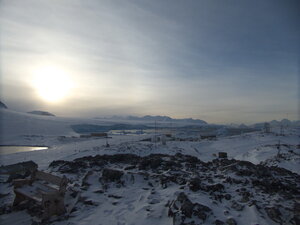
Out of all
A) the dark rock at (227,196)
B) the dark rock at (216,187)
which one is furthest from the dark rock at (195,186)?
the dark rock at (227,196)

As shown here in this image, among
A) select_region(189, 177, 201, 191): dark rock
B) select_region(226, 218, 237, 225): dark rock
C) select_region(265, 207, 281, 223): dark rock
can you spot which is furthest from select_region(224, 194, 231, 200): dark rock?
select_region(226, 218, 237, 225): dark rock

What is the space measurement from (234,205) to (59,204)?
4423 mm

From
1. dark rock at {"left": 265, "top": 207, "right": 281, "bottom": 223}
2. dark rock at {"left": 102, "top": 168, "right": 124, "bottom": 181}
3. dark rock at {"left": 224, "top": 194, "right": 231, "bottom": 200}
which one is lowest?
dark rock at {"left": 102, "top": 168, "right": 124, "bottom": 181}

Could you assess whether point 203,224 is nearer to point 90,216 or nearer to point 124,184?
point 90,216

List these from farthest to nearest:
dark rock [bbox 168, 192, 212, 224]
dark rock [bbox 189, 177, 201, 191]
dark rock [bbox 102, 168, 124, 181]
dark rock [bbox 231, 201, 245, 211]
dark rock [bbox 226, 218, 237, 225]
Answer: dark rock [bbox 102, 168, 124, 181] → dark rock [bbox 189, 177, 201, 191] → dark rock [bbox 231, 201, 245, 211] → dark rock [bbox 168, 192, 212, 224] → dark rock [bbox 226, 218, 237, 225]

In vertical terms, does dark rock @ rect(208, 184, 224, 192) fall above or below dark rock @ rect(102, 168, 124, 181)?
above

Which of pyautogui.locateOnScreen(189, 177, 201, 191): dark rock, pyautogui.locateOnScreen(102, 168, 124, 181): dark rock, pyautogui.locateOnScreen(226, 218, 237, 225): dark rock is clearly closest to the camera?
pyautogui.locateOnScreen(226, 218, 237, 225): dark rock

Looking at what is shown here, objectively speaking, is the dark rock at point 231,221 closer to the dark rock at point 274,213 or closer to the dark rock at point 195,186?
the dark rock at point 274,213

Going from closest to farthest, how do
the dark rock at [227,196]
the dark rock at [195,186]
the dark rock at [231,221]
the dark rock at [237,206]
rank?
the dark rock at [231,221]
the dark rock at [237,206]
the dark rock at [227,196]
the dark rock at [195,186]

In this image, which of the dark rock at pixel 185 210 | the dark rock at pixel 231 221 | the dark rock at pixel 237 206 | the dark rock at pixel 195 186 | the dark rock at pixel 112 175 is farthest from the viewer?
the dark rock at pixel 112 175

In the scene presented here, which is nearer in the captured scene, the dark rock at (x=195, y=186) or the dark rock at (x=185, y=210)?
the dark rock at (x=185, y=210)

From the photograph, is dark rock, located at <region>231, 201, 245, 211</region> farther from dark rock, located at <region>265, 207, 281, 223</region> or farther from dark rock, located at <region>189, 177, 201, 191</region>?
dark rock, located at <region>189, 177, 201, 191</region>

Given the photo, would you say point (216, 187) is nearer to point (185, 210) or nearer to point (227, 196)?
point (227, 196)

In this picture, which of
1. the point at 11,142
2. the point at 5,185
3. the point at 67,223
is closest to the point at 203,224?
the point at 67,223
